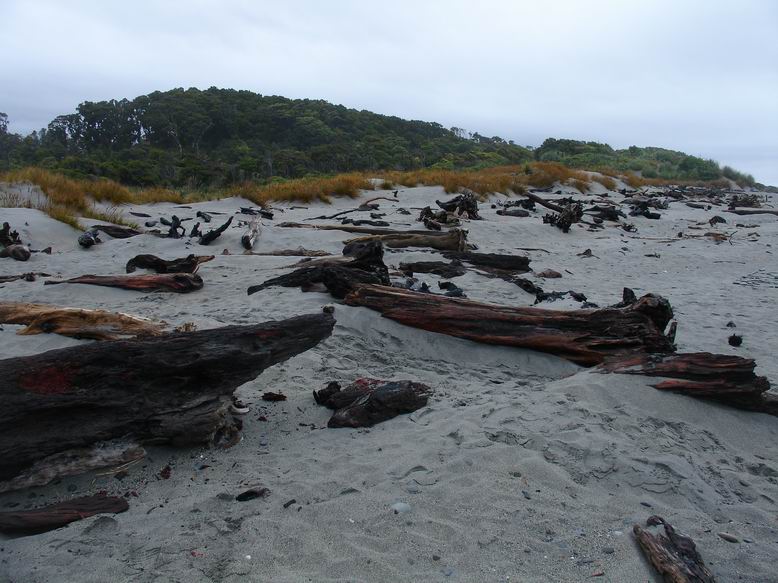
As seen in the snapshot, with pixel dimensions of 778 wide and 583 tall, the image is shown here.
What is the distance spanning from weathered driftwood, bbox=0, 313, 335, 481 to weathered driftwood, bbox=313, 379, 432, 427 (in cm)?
51

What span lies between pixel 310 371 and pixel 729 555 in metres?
2.71

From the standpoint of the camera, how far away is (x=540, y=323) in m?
4.51

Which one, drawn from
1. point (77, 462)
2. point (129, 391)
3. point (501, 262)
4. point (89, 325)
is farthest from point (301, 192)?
point (77, 462)

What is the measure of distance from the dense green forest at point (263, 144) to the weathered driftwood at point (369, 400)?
73.2ft

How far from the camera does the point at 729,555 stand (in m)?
2.22

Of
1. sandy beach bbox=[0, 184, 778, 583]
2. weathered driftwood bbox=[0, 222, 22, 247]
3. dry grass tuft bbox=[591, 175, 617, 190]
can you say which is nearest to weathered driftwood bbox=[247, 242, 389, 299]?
sandy beach bbox=[0, 184, 778, 583]

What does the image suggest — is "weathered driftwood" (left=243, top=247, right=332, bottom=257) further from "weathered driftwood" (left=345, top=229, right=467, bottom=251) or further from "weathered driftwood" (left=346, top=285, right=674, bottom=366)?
"weathered driftwood" (left=346, top=285, right=674, bottom=366)

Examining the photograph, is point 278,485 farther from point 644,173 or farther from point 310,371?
point 644,173

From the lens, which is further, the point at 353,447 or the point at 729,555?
the point at 353,447

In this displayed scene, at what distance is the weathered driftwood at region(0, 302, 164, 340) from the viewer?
433cm

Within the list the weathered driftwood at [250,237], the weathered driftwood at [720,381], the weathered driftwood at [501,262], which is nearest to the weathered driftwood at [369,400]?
the weathered driftwood at [720,381]

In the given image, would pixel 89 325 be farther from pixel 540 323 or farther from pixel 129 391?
pixel 540 323

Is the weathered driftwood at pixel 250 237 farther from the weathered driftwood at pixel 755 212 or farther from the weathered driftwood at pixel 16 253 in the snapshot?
the weathered driftwood at pixel 755 212

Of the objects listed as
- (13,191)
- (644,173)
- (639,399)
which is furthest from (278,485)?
(644,173)
